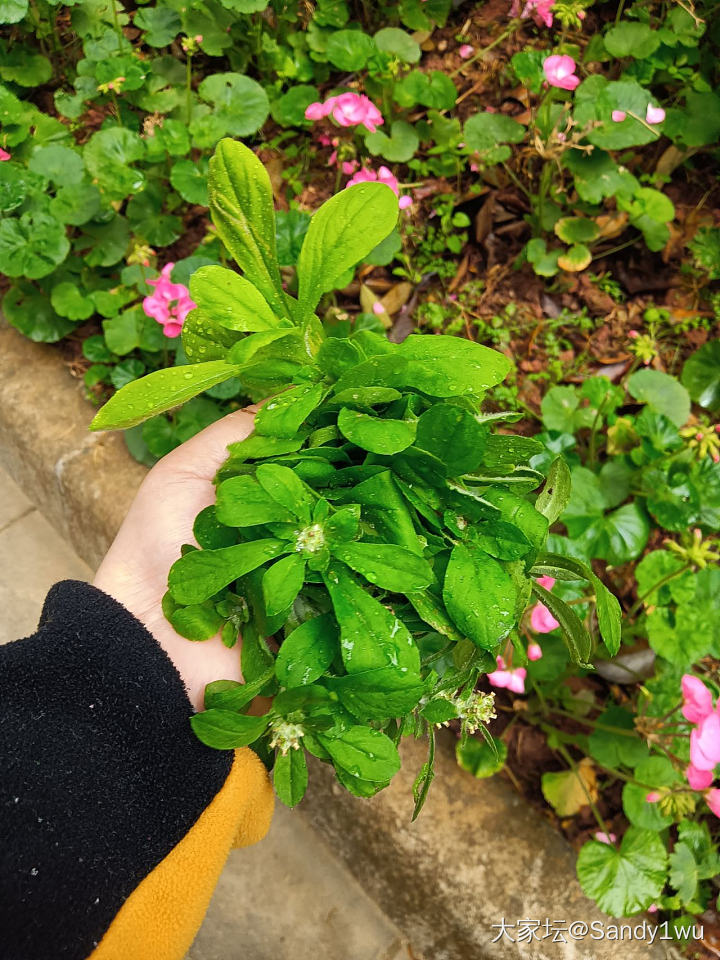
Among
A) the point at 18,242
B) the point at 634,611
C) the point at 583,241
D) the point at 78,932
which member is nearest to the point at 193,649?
the point at 78,932

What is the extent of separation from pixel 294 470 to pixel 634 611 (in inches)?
34.7

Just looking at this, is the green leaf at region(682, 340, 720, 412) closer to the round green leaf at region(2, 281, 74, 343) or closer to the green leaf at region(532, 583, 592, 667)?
the green leaf at region(532, 583, 592, 667)

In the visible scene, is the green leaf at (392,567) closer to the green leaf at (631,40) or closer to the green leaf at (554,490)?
the green leaf at (554,490)

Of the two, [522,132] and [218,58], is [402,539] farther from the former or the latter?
[218,58]

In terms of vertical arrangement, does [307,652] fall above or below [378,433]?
below

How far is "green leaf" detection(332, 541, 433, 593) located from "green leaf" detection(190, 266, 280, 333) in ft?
0.84

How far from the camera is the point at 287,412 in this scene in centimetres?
66

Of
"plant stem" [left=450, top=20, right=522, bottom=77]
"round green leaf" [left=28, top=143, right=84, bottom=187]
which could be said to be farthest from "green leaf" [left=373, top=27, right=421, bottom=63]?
"round green leaf" [left=28, top=143, right=84, bottom=187]

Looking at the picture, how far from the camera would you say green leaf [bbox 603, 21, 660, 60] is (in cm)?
159

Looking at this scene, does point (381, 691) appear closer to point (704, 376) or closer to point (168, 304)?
point (168, 304)

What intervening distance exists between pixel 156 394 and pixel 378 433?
0.69 feet

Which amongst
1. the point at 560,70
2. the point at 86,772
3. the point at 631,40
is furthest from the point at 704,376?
the point at 86,772

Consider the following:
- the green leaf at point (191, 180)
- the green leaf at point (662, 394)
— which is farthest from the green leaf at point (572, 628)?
the green leaf at point (191, 180)

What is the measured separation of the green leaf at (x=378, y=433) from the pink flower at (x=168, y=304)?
0.71m
